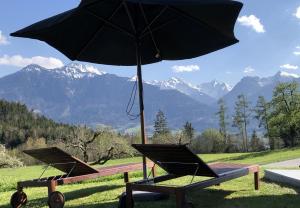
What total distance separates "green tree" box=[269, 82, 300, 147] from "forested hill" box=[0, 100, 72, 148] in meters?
47.3

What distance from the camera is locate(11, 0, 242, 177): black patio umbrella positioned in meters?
6.62

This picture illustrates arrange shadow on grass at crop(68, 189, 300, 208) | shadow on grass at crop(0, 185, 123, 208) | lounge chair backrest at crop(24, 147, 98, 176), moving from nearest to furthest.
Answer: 1. shadow on grass at crop(68, 189, 300, 208)
2. lounge chair backrest at crop(24, 147, 98, 176)
3. shadow on grass at crop(0, 185, 123, 208)

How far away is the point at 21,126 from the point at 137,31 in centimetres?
10044

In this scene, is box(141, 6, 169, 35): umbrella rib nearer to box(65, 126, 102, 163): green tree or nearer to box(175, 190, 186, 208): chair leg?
box(175, 190, 186, 208): chair leg

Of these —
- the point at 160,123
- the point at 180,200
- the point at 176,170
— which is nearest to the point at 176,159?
the point at 176,170

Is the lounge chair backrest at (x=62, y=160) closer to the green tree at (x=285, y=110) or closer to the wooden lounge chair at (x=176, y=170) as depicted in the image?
the wooden lounge chair at (x=176, y=170)

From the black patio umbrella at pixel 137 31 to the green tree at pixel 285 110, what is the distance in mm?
47839

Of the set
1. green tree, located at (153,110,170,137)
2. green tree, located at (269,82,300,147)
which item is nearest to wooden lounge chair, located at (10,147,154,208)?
green tree, located at (269,82,300,147)

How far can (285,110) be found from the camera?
56062 millimetres

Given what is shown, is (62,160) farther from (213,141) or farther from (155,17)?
(213,141)

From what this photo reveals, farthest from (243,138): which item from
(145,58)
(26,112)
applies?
(145,58)

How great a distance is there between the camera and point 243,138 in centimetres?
9350

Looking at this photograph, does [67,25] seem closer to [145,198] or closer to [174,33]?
[174,33]

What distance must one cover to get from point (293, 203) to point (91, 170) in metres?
3.03
